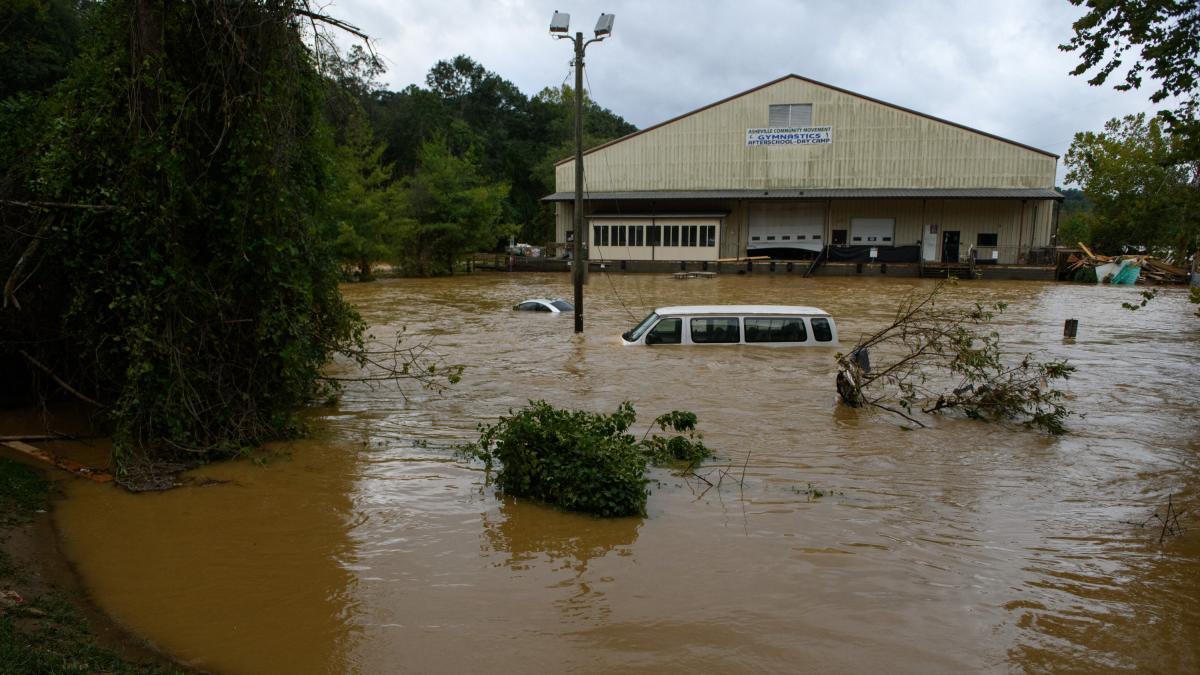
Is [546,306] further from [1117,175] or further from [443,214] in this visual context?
[1117,175]


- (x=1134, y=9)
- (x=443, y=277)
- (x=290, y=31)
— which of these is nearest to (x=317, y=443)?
(x=290, y=31)

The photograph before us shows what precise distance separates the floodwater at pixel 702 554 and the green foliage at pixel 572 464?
8.7 inches

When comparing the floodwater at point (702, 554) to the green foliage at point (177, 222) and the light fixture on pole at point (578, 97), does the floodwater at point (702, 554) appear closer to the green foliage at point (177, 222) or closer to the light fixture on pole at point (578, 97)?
the green foliage at point (177, 222)

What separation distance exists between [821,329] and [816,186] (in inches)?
1369

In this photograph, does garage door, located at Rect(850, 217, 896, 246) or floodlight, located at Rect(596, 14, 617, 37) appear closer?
floodlight, located at Rect(596, 14, 617, 37)

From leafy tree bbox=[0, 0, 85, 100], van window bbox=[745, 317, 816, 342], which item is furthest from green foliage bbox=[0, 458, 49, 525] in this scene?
leafy tree bbox=[0, 0, 85, 100]

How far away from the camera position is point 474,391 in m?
14.2

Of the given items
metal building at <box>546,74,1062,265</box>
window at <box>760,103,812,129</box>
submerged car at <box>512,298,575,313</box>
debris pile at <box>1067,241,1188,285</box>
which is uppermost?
window at <box>760,103,812,129</box>

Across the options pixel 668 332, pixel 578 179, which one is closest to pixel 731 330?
pixel 668 332

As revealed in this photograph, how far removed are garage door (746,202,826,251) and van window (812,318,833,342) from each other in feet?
116

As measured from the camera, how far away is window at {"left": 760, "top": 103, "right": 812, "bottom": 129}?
47625mm

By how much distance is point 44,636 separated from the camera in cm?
512

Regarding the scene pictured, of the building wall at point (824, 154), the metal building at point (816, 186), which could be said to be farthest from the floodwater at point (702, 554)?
the building wall at point (824, 154)

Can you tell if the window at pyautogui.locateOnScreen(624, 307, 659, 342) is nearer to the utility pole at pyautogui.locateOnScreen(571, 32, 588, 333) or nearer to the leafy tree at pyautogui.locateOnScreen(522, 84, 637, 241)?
the utility pole at pyautogui.locateOnScreen(571, 32, 588, 333)
